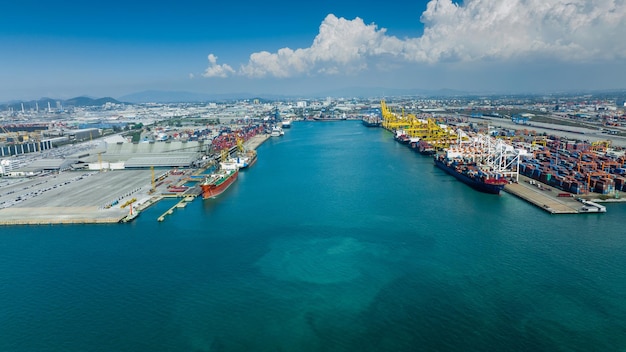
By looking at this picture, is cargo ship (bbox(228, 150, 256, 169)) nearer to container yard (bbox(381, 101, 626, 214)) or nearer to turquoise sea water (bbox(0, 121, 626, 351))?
turquoise sea water (bbox(0, 121, 626, 351))

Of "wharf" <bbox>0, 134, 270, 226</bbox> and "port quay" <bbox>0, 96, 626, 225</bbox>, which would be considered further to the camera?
"port quay" <bbox>0, 96, 626, 225</bbox>

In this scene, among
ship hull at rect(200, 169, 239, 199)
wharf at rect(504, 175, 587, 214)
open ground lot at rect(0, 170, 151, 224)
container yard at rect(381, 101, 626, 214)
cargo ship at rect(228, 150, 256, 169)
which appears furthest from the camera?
cargo ship at rect(228, 150, 256, 169)

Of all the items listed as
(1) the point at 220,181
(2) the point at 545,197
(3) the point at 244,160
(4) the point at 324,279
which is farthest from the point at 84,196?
(2) the point at 545,197

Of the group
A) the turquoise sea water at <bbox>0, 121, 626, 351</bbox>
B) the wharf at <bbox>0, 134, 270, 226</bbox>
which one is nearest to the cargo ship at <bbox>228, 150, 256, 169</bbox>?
the wharf at <bbox>0, 134, 270, 226</bbox>

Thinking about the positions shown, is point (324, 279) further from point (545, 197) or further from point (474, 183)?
point (474, 183)

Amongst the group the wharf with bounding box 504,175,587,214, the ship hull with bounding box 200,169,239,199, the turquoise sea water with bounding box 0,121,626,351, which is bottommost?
the turquoise sea water with bounding box 0,121,626,351

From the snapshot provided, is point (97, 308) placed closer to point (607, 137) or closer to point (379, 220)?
point (379, 220)

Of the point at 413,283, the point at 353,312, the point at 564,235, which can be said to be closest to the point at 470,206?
the point at 564,235

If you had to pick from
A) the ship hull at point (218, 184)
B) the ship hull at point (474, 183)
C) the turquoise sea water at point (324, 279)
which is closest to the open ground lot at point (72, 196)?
the turquoise sea water at point (324, 279)
